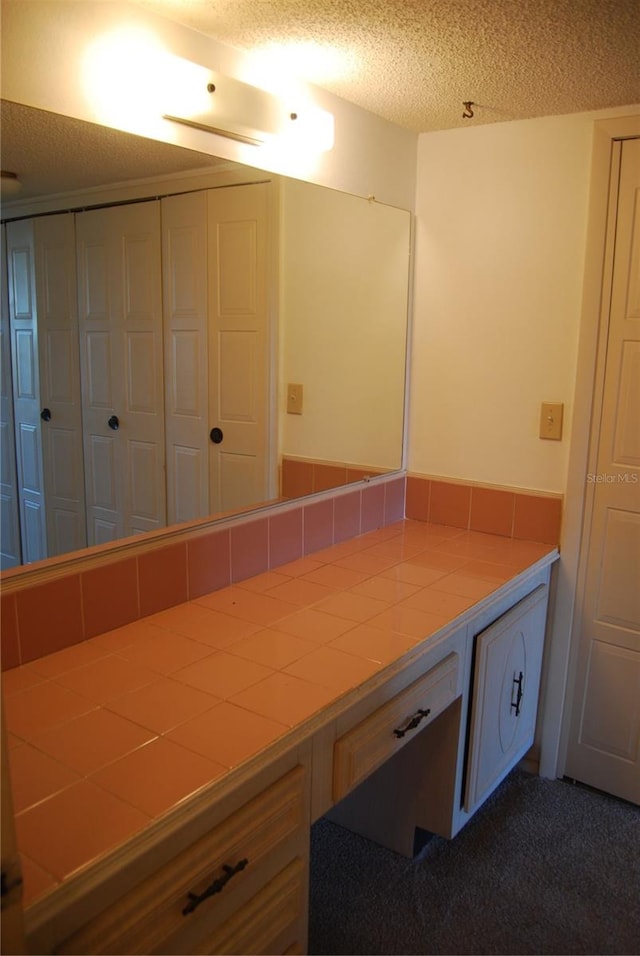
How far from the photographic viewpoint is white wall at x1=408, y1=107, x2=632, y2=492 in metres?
Answer: 2.08

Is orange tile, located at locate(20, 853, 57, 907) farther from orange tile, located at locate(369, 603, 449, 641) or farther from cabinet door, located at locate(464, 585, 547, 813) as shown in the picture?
cabinet door, located at locate(464, 585, 547, 813)

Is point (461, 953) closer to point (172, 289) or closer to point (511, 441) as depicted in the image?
point (511, 441)

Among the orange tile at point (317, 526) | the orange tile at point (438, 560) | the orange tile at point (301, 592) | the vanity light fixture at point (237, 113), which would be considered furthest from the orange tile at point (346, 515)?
the vanity light fixture at point (237, 113)

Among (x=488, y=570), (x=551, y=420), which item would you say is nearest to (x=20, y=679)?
(x=488, y=570)

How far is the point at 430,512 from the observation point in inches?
96.7

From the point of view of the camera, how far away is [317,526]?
210 centimetres

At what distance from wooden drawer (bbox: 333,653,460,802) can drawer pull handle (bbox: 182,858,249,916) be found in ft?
0.90

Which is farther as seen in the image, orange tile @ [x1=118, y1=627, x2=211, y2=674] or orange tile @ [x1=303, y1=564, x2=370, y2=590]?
orange tile @ [x1=303, y1=564, x2=370, y2=590]

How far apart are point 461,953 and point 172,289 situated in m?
1.70

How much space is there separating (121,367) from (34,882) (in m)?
1.04

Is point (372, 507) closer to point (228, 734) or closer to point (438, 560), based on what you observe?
point (438, 560)

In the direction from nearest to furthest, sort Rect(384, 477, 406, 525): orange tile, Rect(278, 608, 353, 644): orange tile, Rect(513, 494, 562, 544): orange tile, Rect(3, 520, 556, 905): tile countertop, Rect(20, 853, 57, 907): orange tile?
Rect(20, 853, 57, 907): orange tile < Rect(3, 520, 556, 905): tile countertop < Rect(278, 608, 353, 644): orange tile < Rect(513, 494, 562, 544): orange tile < Rect(384, 477, 406, 525): orange tile

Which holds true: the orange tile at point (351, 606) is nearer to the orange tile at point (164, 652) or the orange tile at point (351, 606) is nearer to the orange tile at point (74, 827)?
the orange tile at point (164, 652)

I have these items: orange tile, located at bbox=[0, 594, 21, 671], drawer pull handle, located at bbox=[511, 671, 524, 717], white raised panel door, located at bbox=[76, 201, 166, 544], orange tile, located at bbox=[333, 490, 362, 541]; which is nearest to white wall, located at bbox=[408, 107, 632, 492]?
orange tile, located at bbox=[333, 490, 362, 541]
